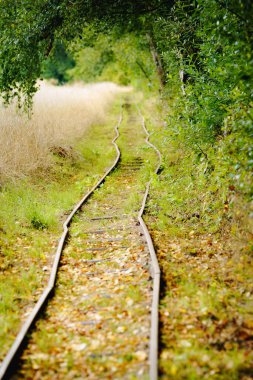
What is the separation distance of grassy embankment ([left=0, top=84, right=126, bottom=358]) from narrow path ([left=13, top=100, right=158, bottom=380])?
0.43m

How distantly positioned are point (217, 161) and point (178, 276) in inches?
96.6

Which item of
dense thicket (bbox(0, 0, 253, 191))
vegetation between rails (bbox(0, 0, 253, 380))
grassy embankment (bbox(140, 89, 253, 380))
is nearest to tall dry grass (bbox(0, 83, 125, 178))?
dense thicket (bbox(0, 0, 253, 191))

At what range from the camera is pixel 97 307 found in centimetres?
515

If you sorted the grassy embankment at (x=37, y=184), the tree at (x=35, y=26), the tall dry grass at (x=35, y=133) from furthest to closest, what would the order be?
the tall dry grass at (x=35, y=133) < the tree at (x=35, y=26) < the grassy embankment at (x=37, y=184)

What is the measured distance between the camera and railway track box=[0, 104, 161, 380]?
4000mm

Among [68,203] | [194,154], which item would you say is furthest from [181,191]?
[68,203]

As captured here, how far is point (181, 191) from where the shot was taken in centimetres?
881

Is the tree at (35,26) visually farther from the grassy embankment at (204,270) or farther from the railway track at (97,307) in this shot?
the grassy embankment at (204,270)

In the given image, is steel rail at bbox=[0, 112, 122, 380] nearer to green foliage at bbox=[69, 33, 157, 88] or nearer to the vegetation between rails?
the vegetation between rails

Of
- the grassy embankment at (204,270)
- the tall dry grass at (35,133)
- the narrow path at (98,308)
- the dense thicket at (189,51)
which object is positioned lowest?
the narrow path at (98,308)

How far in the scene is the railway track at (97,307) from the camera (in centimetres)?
400

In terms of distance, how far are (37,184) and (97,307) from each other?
18.9 ft

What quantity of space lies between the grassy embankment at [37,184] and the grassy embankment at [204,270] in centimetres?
200

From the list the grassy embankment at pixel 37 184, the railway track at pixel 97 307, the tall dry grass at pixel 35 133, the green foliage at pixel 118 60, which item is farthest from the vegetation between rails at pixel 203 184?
the green foliage at pixel 118 60
